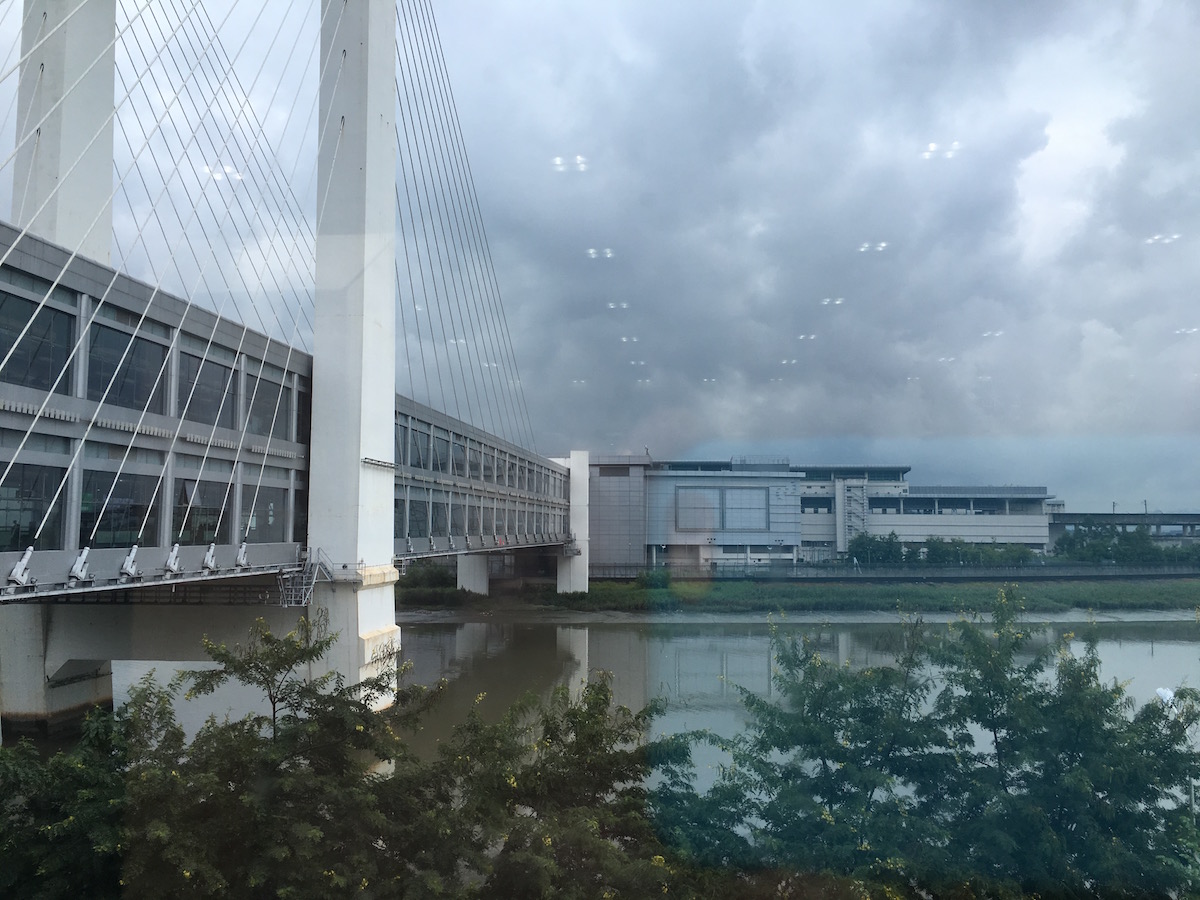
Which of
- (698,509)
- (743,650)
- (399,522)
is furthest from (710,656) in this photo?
(399,522)

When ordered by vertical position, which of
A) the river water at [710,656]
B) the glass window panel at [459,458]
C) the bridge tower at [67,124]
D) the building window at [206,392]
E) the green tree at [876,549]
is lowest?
the river water at [710,656]

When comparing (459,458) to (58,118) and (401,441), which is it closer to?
(401,441)

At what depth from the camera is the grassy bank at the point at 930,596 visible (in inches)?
139

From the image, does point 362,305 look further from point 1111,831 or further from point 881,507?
point 1111,831

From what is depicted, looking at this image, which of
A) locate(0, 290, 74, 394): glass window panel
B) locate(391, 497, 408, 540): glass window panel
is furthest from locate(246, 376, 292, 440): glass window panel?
locate(0, 290, 74, 394): glass window panel

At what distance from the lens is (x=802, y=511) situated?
13.1 ft

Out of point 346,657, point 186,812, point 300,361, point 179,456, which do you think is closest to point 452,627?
point 346,657

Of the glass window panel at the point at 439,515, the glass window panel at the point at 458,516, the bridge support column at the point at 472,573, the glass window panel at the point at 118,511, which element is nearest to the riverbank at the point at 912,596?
the glass window panel at the point at 118,511

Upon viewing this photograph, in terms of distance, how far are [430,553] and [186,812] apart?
714 cm

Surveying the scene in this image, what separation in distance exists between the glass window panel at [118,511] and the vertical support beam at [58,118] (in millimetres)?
3085

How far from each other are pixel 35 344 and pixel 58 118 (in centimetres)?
388

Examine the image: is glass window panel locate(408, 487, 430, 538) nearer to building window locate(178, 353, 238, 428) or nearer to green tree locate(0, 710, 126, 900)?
building window locate(178, 353, 238, 428)

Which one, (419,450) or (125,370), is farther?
(419,450)

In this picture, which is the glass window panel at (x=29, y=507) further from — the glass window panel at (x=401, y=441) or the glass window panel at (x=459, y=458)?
the glass window panel at (x=459, y=458)
